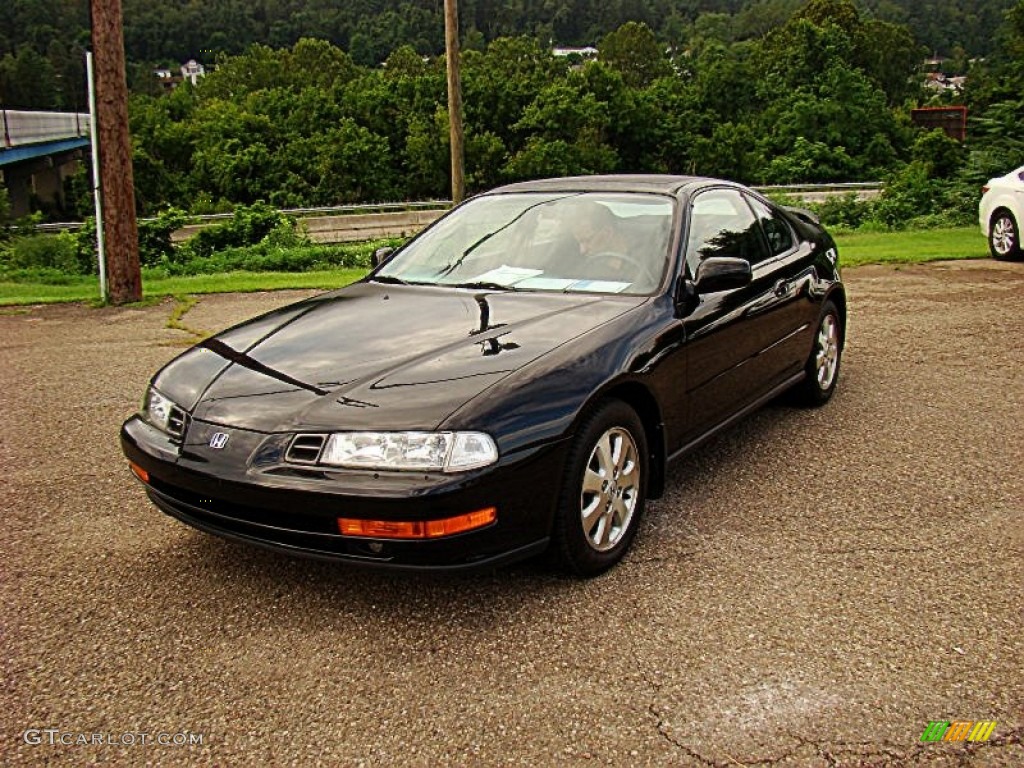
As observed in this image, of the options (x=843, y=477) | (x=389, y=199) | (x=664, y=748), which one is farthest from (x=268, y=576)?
(x=389, y=199)

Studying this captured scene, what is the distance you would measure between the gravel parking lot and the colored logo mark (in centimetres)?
3

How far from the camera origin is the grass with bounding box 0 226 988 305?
42.2 ft

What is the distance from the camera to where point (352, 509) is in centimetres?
325

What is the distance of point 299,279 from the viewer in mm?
14438

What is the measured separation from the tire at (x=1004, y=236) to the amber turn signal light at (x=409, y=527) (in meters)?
11.4

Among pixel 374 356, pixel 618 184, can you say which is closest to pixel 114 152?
pixel 618 184

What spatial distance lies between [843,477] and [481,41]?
10055 cm

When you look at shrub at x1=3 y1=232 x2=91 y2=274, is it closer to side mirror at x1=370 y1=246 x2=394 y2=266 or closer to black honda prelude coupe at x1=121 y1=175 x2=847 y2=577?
side mirror at x1=370 y1=246 x2=394 y2=266

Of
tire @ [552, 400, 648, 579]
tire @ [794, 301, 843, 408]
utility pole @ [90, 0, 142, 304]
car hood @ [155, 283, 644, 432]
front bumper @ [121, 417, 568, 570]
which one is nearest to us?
front bumper @ [121, 417, 568, 570]

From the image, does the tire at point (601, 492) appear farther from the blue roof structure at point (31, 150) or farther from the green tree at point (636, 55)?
the green tree at point (636, 55)

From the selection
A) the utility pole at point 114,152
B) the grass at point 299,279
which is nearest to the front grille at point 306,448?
the utility pole at point 114,152

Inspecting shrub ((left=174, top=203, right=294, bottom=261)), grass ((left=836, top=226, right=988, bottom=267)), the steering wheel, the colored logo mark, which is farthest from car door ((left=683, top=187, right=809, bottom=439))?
shrub ((left=174, top=203, right=294, bottom=261))

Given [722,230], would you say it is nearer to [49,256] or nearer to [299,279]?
[299,279]

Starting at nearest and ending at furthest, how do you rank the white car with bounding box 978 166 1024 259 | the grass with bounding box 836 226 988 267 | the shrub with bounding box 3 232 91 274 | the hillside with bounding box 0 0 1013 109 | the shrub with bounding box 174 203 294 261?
the white car with bounding box 978 166 1024 259, the grass with bounding box 836 226 988 267, the shrub with bounding box 3 232 91 274, the shrub with bounding box 174 203 294 261, the hillside with bounding box 0 0 1013 109
